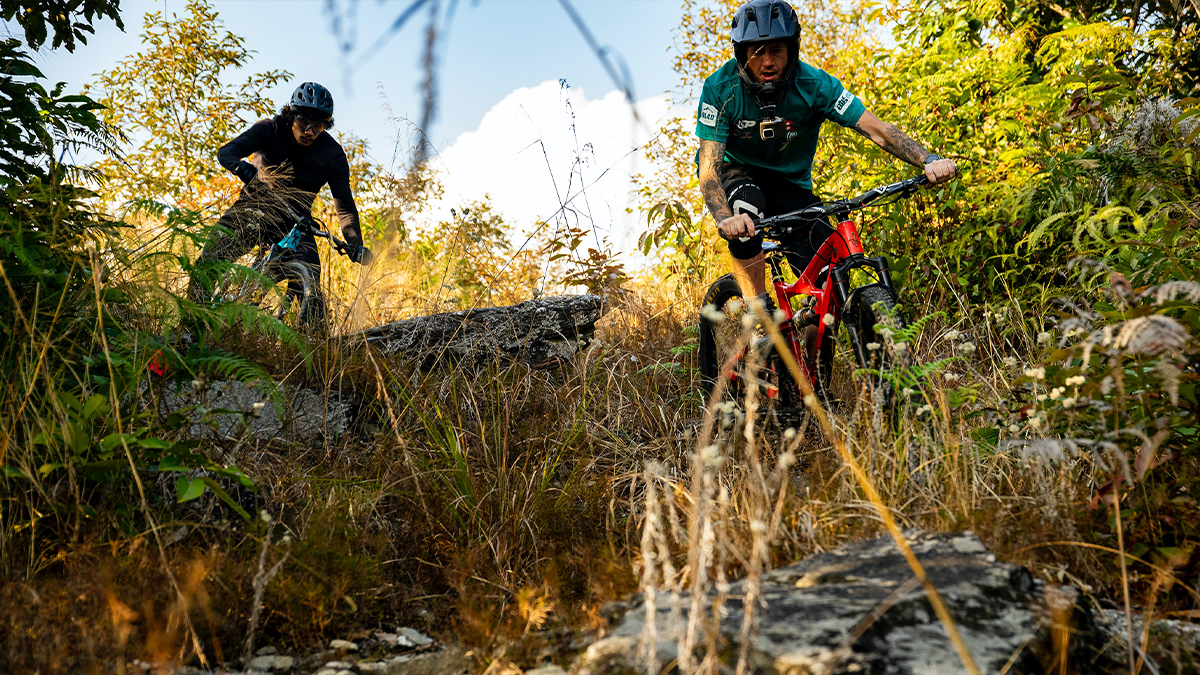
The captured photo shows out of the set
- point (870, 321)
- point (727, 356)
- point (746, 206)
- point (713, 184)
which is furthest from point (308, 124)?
point (870, 321)

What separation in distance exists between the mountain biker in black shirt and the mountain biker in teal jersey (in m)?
2.75

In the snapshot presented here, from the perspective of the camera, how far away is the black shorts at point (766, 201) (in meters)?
3.91

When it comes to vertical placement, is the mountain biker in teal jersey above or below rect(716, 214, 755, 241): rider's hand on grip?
above

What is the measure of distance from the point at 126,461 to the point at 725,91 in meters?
3.22

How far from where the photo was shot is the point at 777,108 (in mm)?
4078

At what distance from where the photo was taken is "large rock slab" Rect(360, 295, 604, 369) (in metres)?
4.73

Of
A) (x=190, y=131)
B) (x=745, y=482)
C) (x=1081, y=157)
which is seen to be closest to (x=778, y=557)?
(x=745, y=482)

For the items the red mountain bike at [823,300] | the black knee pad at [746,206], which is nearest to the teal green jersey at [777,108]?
the black knee pad at [746,206]

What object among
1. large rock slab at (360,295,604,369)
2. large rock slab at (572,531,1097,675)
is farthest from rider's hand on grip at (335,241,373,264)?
large rock slab at (572,531,1097,675)

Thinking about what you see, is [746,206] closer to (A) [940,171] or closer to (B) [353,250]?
(A) [940,171]

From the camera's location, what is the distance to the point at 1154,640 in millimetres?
1851

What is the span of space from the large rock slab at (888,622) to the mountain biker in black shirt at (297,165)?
446 cm

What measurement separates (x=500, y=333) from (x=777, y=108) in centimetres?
220

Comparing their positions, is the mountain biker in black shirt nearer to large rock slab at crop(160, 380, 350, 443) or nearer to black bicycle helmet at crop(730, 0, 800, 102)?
large rock slab at crop(160, 380, 350, 443)
